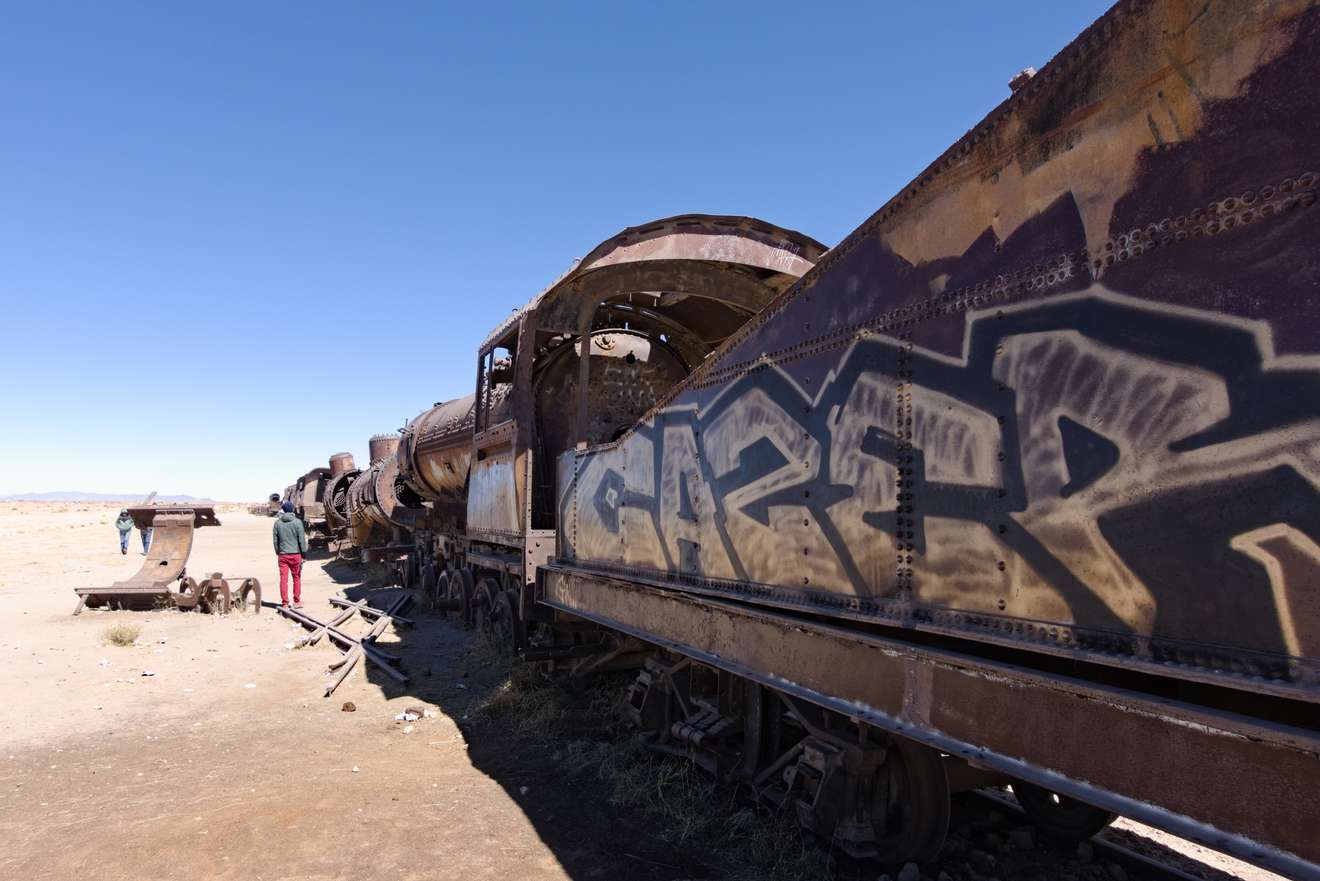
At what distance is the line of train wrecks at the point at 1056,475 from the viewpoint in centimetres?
186

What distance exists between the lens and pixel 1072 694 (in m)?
2.24

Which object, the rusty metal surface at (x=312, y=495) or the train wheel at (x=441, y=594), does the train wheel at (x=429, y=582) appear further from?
the rusty metal surface at (x=312, y=495)

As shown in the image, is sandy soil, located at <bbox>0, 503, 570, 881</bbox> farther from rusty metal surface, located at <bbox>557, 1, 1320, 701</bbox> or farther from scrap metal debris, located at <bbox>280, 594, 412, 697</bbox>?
rusty metal surface, located at <bbox>557, 1, 1320, 701</bbox>

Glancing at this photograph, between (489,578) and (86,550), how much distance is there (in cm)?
2778

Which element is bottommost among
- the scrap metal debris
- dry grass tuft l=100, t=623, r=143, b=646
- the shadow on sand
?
the shadow on sand

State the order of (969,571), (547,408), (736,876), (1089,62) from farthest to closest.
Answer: (547,408)
(736,876)
(969,571)
(1089,62)

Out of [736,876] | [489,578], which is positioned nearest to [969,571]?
[736,876]

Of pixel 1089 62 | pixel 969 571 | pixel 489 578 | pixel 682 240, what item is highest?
pixel 682 240

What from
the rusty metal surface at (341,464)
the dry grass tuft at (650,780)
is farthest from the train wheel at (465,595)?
the rusty metal surface at (341,464)

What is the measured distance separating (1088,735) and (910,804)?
1.81 metres

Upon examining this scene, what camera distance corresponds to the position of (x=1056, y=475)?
7.65 feet

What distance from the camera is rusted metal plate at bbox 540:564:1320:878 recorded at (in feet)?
5.87

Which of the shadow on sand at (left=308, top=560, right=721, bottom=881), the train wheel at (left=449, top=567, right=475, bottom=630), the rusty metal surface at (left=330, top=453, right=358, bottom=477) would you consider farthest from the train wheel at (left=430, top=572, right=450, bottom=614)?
the rusty metal surface at (left=330, top=453, right=358, bottom=477)

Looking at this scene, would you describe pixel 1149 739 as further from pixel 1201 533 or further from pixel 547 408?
pixel 547 408
